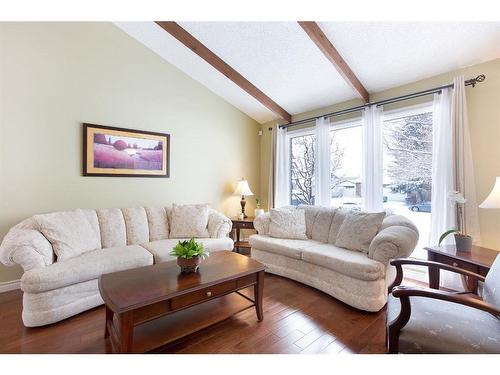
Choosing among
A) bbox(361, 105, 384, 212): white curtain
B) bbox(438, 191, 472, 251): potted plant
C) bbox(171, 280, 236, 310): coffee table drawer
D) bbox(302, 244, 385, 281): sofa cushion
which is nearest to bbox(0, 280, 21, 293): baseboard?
bbox(171, 280, 236, 310): coffee table drawer

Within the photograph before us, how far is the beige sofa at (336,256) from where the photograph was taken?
2.14 meters

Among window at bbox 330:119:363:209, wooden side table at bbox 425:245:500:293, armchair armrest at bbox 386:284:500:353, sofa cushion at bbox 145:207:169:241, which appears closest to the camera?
armchair armrest at bbox 386:284:500:353

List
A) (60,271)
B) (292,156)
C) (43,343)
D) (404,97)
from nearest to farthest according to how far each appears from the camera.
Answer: (43,343), (60,271), (404,97), (292,156)

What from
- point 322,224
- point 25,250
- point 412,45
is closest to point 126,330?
point 25,250

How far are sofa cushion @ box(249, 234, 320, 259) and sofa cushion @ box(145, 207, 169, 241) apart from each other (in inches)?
47.3

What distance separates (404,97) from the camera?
293cm

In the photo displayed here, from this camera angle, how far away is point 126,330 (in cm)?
140

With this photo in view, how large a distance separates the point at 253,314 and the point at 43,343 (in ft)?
5.18

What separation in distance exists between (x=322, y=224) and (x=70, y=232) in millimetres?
2856

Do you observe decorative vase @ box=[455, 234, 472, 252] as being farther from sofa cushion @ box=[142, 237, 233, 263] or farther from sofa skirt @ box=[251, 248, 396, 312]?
sofa cushion @ box=[142, 237, 233, 263]

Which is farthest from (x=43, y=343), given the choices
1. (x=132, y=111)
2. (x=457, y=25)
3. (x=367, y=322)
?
(x=457, y=25)

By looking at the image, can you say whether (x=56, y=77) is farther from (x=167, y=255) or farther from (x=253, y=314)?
(x=253, y=314)

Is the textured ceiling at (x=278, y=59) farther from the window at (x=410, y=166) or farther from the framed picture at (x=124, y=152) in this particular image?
the framed picture at (x=124, y=152)

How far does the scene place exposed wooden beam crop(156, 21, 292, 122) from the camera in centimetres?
294
